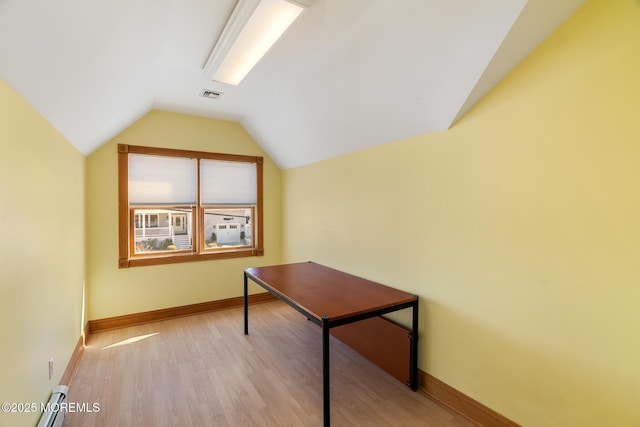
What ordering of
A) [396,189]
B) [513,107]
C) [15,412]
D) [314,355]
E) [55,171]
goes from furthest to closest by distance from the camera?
[314,355] < [396,189] < [55,171] < [513,107] < [15,412]

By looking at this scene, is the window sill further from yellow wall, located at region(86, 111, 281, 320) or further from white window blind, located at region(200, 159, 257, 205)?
white window blind, located at region(200, 159, 257, 205)

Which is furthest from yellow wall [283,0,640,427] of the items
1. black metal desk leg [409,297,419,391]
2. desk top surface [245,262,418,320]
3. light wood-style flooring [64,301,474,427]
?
light wood-style flooring [64,301,474,427]

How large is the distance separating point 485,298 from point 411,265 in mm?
621

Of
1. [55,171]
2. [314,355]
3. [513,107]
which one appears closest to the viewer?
[513,107]

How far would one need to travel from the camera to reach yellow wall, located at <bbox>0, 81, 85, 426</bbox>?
1.36m

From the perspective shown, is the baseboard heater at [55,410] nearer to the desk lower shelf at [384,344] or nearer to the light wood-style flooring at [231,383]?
the light wood-style flooring at [231,383]

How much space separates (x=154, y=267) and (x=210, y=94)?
225 centimetres

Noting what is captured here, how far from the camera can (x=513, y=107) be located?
1724 mm

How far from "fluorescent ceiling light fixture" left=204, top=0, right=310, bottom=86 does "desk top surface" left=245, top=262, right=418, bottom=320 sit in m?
1.87

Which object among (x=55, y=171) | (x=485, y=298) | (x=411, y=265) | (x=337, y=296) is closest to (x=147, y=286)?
(x=55, y=171)

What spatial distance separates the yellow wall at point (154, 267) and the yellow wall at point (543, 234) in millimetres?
2647

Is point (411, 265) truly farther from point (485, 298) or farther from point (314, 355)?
point (314, 355)

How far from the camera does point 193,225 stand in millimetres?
3996

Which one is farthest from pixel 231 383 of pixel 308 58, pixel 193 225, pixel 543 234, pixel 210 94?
pixel 210 94
